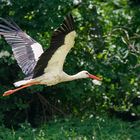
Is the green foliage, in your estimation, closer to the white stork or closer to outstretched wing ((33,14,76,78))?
the white stork

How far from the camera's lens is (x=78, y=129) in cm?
888

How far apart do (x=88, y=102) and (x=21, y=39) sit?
2479mm

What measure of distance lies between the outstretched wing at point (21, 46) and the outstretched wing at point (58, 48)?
0.26 m

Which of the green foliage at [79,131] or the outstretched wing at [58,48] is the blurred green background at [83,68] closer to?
the green foliage at [79,131]

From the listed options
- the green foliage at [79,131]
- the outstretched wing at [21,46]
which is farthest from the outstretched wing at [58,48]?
the green foliage at [79,131]

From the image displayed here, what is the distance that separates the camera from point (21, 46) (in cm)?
855

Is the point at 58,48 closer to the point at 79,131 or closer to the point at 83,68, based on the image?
the point at 79,131

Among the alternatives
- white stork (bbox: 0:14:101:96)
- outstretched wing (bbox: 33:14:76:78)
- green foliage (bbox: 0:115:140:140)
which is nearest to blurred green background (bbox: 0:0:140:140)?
green foliage (bbox: 0:115:140:140)

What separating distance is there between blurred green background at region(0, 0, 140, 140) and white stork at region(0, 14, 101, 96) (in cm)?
96

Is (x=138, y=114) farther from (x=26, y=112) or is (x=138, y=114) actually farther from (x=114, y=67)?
(x=26, y=112)

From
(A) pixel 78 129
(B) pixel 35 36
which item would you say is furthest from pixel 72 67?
(A) pixel 78 129

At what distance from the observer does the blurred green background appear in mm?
9742

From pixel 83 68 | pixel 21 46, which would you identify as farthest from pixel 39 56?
pixel 83 68

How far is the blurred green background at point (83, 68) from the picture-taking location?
9742 millimetres
